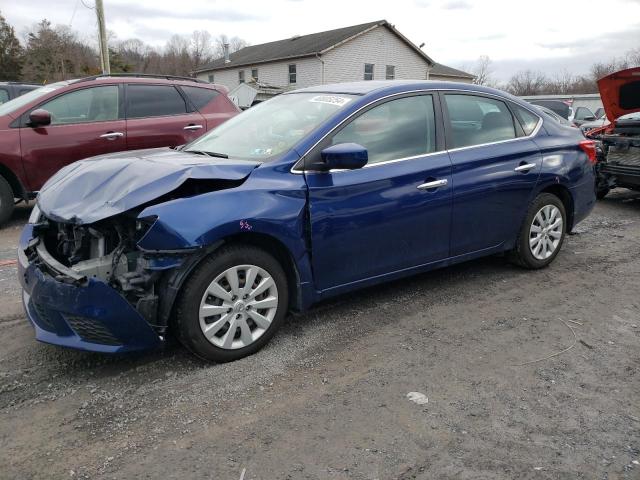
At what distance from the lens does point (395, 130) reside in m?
3.98

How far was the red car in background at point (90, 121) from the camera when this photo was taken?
21.4 ft

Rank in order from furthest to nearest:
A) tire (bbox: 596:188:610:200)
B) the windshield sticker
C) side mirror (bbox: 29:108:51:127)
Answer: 1. tire (bbox: 596:188:610:200)
2. side mirror (bbox: 29:108:51:127)
3. the windshield sticker

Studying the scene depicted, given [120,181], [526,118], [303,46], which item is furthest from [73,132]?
[303,46]

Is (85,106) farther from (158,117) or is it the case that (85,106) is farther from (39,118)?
(158,117)

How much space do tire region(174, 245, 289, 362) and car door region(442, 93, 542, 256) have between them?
166 centimetres

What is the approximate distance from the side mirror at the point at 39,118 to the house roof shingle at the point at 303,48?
2663cm

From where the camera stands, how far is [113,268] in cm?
306

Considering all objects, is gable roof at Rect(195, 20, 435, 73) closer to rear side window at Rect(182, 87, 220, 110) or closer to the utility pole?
the utility pole

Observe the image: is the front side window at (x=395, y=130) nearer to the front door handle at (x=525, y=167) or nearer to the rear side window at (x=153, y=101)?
the front door handle at (x=525, y=167)

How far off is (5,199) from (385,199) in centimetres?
504

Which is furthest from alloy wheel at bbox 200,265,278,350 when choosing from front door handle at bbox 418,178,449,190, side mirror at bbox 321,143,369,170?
front door handle at bbox 418,178,449,190

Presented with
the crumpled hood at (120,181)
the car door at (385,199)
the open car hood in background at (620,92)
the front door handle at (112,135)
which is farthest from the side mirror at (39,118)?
the open car hood in background at (620,92)

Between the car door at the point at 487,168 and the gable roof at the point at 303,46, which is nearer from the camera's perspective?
the car door at the point at 487,168

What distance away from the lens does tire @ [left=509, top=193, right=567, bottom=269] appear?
4848 millimetres
